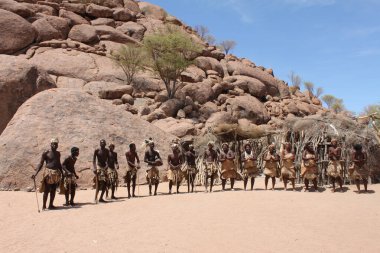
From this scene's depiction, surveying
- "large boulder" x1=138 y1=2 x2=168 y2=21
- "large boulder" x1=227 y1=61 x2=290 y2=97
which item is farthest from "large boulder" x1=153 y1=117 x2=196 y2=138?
"large boulder" x1=138 y1=2 x2=168 y2=21

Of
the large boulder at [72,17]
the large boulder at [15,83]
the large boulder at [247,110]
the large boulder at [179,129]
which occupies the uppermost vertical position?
the large boulder at [72,17]

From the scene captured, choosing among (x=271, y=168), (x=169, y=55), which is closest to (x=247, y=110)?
(x=169, y=55)

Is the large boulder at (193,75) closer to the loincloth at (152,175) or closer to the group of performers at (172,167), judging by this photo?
the group of performers at (172,167)

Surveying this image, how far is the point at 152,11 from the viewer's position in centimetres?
4541

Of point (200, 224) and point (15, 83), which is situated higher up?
point (15, 83)

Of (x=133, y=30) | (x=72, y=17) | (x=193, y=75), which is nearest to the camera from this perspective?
(x=193, y=75)

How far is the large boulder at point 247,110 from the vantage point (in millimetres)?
28625

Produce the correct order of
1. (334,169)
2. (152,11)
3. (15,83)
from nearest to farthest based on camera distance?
(334,169)
(15,83)
(152,11)

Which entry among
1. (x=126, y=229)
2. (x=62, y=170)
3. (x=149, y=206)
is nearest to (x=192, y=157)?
(x=149, y=206)

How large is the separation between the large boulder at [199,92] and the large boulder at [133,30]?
1067cm

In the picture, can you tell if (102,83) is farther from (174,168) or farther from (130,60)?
(174,168)

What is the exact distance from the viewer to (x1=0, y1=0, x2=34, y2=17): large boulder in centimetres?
2938

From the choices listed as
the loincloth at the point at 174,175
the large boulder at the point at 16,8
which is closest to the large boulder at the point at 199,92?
the large boulder at the point at 16,8

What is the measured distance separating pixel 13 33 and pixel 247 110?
18.8 meters
